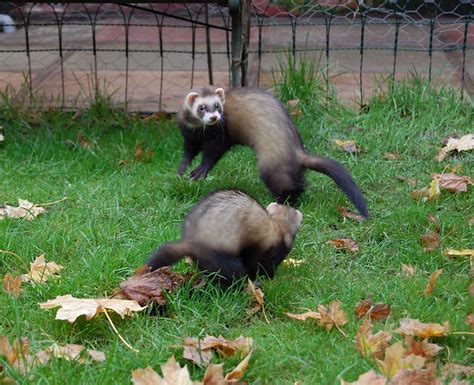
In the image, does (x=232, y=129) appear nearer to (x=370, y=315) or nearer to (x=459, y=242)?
(x=459, y=242)

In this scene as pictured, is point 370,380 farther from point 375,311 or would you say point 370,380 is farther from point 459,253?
point 459,253

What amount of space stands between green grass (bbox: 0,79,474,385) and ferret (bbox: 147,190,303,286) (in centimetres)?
11

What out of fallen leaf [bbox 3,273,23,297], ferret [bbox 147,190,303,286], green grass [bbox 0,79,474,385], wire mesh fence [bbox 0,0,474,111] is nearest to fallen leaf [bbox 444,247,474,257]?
green grass [bbox 0,79,474,385]

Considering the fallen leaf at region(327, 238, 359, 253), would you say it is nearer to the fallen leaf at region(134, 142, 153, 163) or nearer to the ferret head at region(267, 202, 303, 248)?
the ferret head at region(267, 202, 303, 248)

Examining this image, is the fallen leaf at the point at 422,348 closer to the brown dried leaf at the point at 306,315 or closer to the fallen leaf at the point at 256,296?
the brown dried leaf at the point at 306,315

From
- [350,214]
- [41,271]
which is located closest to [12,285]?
[41,271]

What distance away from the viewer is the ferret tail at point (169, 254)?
3594 millimetres

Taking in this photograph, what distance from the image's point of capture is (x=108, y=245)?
13.7 feet

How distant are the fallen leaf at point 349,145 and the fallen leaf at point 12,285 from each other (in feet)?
8.70

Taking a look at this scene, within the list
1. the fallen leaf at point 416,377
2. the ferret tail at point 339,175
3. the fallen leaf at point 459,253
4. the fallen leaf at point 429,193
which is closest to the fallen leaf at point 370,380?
the fallen leaf at point 416,377

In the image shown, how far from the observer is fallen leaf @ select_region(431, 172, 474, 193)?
4.84m

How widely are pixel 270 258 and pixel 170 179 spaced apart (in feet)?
5.27

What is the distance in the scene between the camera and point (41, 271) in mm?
3830

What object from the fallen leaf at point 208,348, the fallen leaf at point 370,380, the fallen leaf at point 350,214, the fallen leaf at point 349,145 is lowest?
the fallen leaf at point 350,214
